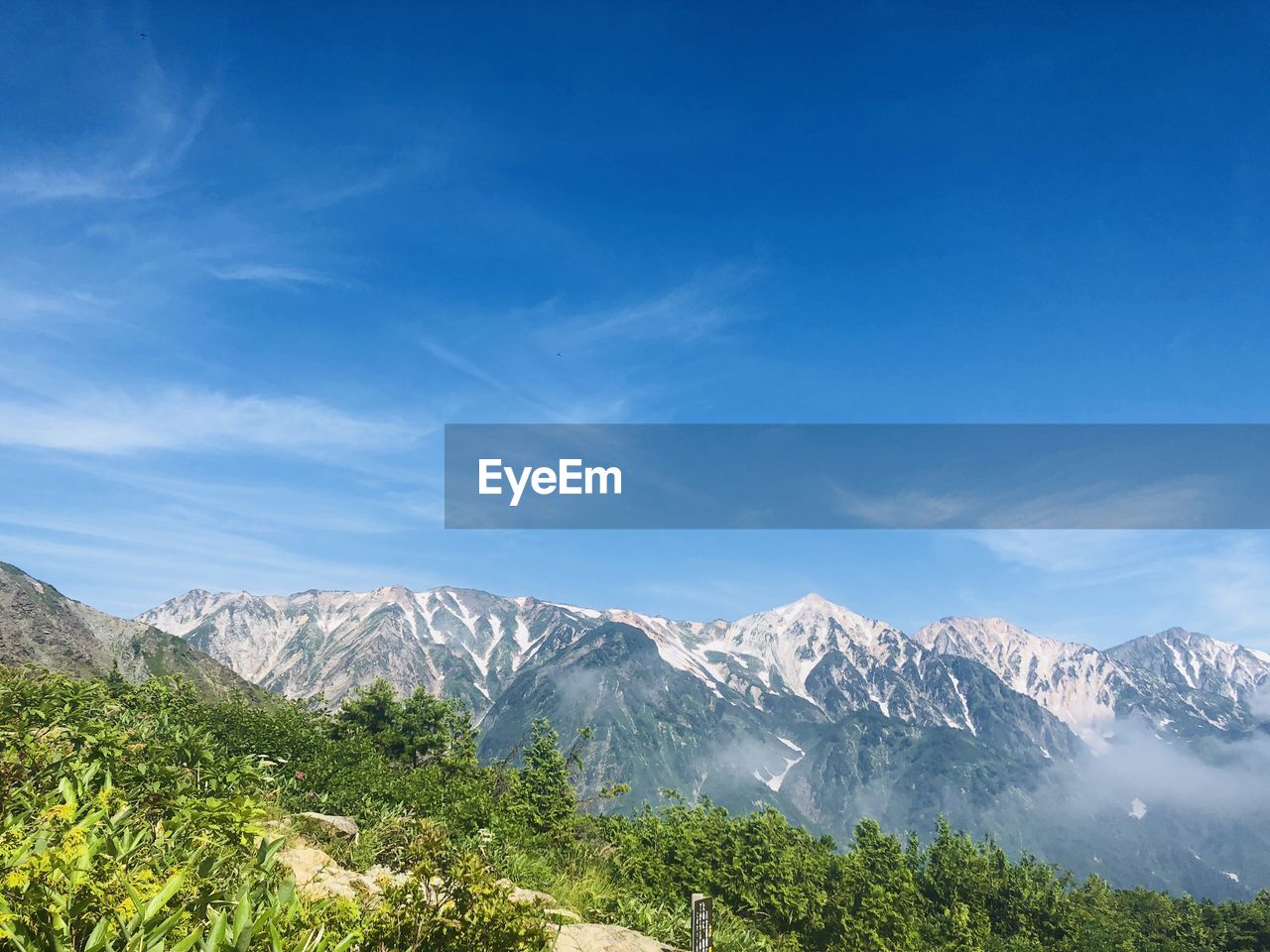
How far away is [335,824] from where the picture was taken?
38.9ft

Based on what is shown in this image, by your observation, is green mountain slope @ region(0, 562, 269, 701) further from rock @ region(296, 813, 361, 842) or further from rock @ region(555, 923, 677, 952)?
rock @ region(555, 923, 677, 952)

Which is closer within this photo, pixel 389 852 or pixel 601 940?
pixel 601 940

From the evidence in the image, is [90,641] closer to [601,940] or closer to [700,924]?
[601,940]

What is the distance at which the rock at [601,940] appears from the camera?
818 cm

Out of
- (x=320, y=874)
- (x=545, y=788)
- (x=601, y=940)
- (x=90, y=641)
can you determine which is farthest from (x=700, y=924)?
(x=90, y=641)

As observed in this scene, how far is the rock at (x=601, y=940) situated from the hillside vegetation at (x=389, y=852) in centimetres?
52

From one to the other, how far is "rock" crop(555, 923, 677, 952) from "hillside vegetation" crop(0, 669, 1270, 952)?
52cm

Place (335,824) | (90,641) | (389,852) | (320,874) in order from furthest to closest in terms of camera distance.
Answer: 1. (90,641)
2. (335,824)
3. (389,852)
4. (320,874)

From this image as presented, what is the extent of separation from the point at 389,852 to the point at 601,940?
4.48m

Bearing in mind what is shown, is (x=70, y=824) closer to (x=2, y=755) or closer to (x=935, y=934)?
(x=2, y=755)

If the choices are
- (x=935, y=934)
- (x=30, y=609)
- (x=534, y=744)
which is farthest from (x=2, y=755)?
(x=30, y=609)

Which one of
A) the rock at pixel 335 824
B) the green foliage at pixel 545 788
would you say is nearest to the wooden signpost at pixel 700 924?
the rock at pixel 335 824

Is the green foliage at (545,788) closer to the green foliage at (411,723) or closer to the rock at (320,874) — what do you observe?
the green foliage at (411,723)

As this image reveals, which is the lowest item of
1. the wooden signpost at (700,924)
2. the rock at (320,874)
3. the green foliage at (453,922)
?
the wooden signpost at (700,924)
